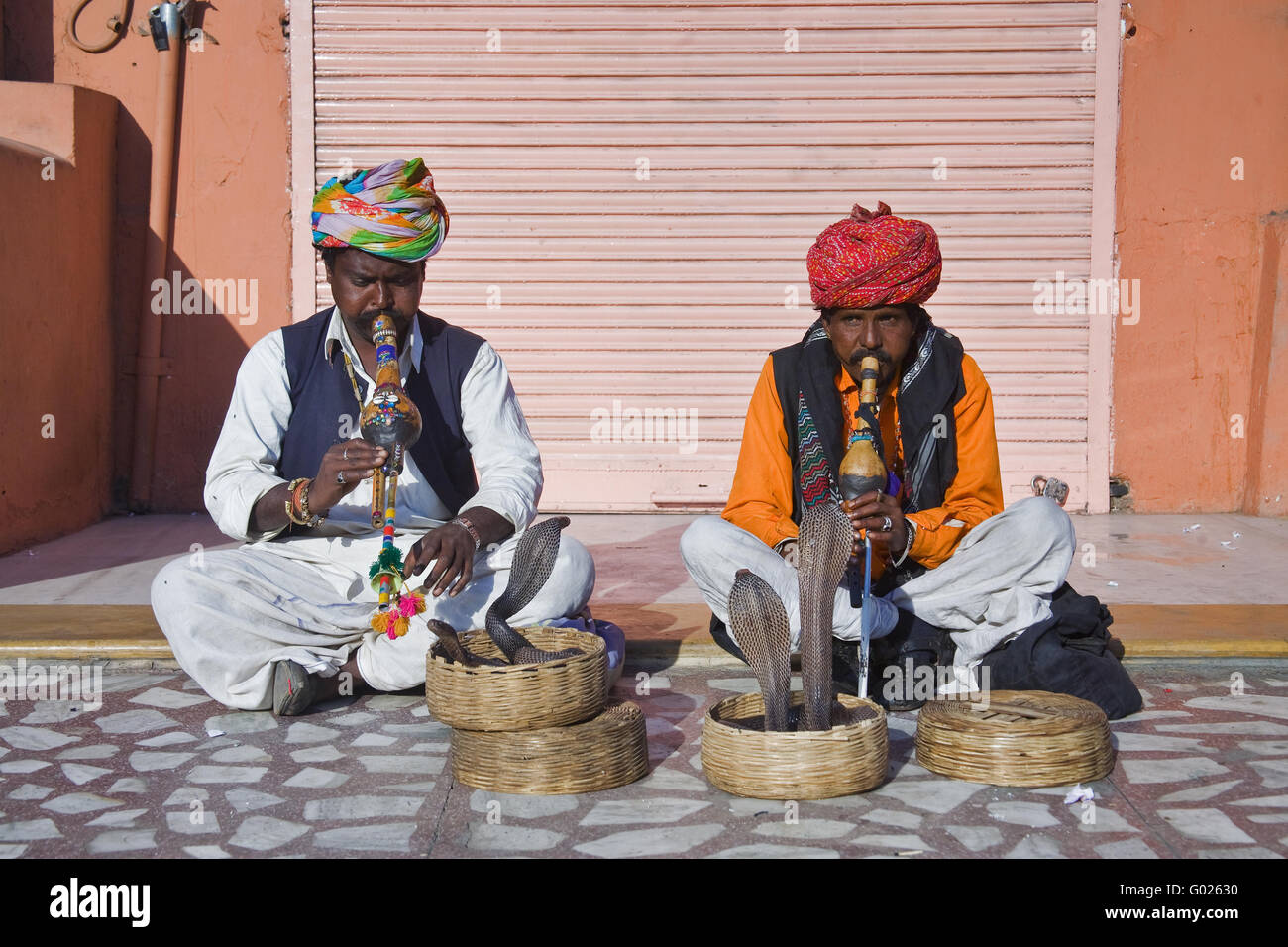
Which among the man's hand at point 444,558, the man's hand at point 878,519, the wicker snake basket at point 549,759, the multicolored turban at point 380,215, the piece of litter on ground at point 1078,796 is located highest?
the multicolored turban at point 380,215

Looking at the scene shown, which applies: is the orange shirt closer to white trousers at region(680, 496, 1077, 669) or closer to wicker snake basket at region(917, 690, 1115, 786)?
white trousers at region(680, 496, 1077, 669)

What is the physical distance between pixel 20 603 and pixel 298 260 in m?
2.73

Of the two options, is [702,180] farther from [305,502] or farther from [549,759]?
[549,759]

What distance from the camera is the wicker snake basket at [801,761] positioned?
2742 millimetres

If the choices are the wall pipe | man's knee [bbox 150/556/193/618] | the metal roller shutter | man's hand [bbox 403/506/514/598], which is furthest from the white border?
man's hand [bbox 403/506/514/598]

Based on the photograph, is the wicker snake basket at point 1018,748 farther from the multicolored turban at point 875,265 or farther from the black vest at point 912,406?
the multicolored turban at point 875,265

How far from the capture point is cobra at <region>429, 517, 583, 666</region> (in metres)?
3.28

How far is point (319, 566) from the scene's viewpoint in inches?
147

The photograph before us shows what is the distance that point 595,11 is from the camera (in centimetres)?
693

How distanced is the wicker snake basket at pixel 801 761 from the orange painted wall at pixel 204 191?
4.85m

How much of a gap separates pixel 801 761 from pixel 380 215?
1.80 m

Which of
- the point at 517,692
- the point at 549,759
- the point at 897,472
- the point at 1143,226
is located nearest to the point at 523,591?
the point at 517,692

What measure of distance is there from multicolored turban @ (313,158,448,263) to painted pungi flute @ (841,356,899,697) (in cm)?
123

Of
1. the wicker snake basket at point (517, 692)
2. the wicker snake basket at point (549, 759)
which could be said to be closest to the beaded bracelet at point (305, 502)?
the wicker snake basket at point (517, 692)
